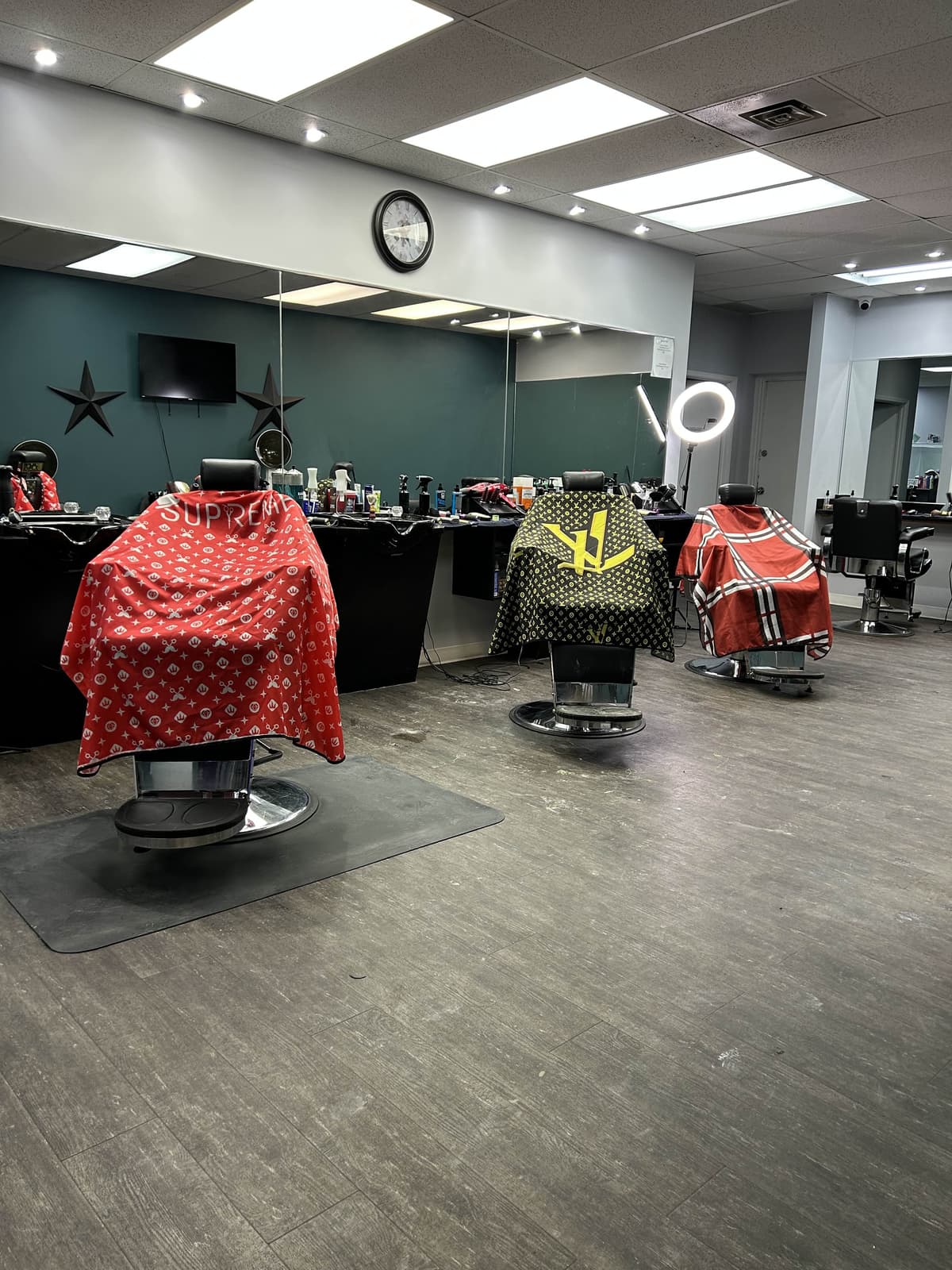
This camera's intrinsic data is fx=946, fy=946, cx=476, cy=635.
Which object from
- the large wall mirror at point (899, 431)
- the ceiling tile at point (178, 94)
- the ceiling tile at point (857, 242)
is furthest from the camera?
the large wall mirror at point (899, 431)

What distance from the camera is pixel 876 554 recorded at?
670 cm

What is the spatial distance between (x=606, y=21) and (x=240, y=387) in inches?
86.0

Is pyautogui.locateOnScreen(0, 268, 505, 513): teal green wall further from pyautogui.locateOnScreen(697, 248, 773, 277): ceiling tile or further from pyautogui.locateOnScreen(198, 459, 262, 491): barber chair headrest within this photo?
pyautogui.locateOnScreen(697, 248, 773, 277): ceiling tile

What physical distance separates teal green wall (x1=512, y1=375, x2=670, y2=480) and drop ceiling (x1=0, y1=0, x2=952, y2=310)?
3.72ft

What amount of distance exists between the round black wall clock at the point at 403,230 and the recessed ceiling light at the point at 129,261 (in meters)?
1.13

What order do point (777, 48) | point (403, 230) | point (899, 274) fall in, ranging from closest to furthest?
point (777, 48) < point (403, 230) < point (899, 274)

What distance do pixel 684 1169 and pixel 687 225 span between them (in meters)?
5.58

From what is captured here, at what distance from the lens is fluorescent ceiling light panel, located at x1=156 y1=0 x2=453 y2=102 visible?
10.6 feet

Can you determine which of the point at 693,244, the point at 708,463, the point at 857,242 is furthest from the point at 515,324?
the point at 708,463

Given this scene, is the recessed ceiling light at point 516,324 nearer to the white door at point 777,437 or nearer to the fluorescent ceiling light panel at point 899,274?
the fluorescent ceiling light panel at point 899,274

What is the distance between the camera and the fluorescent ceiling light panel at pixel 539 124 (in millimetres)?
3914

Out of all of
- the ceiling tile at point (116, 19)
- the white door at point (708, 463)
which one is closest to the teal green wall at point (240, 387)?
the ceiling tile at point (116, 19)

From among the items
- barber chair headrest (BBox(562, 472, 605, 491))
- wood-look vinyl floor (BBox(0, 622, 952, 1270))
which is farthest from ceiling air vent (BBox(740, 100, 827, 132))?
wood-look vinyl floor (BBox(0, 622, 952, 1270))

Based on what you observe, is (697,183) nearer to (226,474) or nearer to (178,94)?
(178,94)
